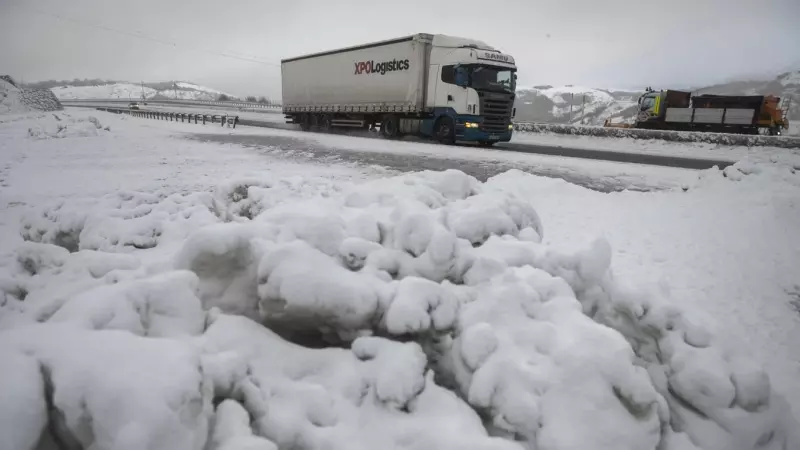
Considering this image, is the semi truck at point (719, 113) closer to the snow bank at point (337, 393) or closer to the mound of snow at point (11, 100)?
the snow bank at point (337, 393)

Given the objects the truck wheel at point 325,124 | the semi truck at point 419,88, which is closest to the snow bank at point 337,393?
the semi truck at point 419,88

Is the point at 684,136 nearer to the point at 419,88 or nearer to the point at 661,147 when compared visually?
the point at 661,147

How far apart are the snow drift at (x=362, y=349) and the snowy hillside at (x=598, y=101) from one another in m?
37.2

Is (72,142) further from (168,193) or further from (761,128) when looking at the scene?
(761,128)

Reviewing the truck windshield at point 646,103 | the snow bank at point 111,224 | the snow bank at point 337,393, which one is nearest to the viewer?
the snow bank at point 337,393

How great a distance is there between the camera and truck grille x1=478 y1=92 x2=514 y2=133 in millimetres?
17484

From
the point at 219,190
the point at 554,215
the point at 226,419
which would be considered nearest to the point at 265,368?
the point at 226,419

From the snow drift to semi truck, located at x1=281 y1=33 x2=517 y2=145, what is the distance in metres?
15.2

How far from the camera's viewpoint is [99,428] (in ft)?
5.65

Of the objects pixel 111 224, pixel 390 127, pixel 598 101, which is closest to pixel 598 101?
pixel 598 101

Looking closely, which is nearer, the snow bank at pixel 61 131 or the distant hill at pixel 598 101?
the snow bank at pixel 61 131

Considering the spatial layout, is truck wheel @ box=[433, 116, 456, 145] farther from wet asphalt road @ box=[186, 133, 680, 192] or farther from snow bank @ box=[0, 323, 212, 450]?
snow bank @ box=[0, 323, 212, 450]

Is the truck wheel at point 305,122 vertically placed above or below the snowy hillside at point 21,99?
below

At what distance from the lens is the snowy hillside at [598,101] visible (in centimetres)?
6462
